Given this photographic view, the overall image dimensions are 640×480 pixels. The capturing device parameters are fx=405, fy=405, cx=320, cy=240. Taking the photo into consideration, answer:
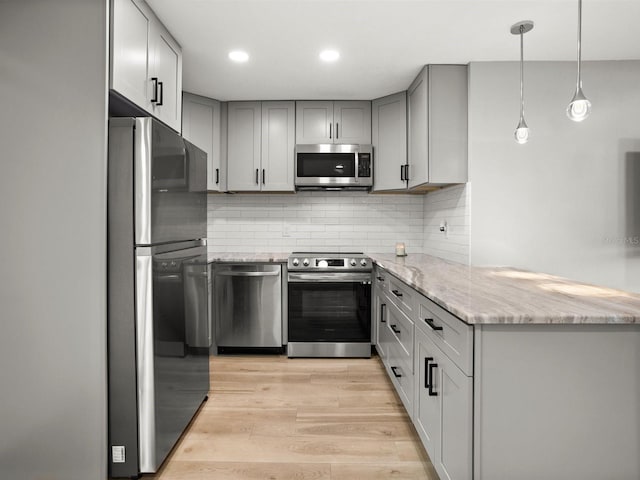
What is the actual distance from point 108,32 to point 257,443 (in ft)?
7.32

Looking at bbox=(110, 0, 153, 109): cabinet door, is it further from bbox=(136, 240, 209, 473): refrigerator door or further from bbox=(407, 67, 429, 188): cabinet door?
bbox=(407, 67, 429, 188): cabinet door

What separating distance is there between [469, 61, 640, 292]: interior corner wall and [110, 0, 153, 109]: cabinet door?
2390 mm

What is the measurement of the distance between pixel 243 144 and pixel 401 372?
2668mm

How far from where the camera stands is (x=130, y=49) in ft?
6.76

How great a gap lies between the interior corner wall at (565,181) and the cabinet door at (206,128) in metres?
2.39

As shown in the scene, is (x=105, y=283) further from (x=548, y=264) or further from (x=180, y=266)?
(x=548, y=264)

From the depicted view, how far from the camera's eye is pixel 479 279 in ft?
7.76

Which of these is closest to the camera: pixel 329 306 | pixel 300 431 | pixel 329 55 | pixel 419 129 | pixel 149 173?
pixel 149 173

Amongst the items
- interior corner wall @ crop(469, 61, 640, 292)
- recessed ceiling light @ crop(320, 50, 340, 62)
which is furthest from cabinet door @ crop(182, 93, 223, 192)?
interior corner wall @ crop(469, 61, 640, 292)

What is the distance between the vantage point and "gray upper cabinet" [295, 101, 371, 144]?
13.3 feet

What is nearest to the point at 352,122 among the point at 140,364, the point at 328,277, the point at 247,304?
the point at 328,277

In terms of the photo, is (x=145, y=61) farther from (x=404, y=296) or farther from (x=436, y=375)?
(x=436, y=375)

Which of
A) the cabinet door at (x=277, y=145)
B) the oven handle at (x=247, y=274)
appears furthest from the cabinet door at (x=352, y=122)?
the oven handle at (x=247, y=274)

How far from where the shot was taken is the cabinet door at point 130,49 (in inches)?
74.9
